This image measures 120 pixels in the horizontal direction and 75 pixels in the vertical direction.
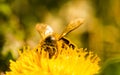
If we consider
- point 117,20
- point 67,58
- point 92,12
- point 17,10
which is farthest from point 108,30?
point 67,58

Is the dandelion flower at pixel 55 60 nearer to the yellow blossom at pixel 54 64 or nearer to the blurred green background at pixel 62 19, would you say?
the yellow blossom at pixel 54 64

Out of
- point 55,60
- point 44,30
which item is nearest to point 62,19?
point 44,30

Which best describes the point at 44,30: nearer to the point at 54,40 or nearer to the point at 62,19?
the point at 54,40

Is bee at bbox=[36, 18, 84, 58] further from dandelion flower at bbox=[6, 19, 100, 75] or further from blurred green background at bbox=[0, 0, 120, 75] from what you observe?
blurred green background at bbox=[0, 0, 120, 75]

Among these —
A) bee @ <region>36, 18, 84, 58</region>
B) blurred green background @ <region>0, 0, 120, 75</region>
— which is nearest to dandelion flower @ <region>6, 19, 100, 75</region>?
bee @ <region>36, 18, 84, 58</region>

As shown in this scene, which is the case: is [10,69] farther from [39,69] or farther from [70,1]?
[70,1]

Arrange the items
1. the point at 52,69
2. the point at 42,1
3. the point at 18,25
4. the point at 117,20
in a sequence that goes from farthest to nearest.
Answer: the point at 42,1, the point at 18,25, the point at 117,20, the point at 52,69
